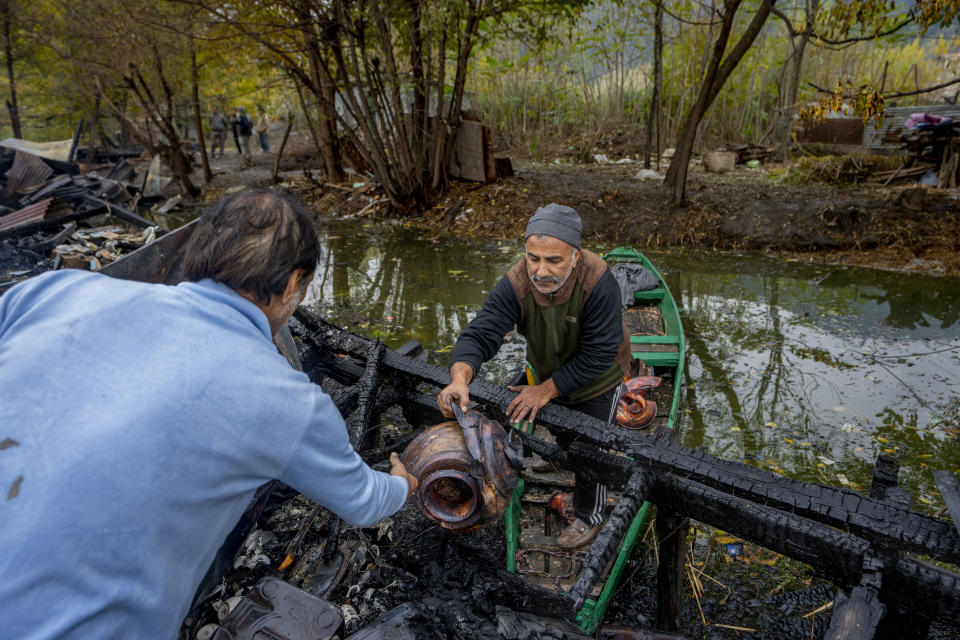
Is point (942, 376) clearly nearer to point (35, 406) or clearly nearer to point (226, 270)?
point (226, 270)

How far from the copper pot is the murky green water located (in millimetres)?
2179

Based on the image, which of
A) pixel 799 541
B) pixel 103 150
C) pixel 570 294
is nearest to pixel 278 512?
pixel 570 294

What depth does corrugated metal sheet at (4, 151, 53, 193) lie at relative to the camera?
45.9 feet

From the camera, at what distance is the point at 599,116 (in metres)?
19.3

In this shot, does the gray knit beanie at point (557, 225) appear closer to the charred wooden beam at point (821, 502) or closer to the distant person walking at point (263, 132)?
the charred wooden beam at point (821, 502)

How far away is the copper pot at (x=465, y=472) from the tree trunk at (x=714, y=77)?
8.42 meters

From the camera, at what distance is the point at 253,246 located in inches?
62.6

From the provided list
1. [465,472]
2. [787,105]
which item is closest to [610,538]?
[465,472]

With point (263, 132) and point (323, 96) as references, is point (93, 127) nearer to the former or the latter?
point (263, 132)

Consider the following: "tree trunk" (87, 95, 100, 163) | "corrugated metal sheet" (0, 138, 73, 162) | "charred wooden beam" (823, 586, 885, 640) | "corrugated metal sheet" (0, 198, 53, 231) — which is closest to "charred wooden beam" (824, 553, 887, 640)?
"charred wooden beam" (823, 586, 885, 640)

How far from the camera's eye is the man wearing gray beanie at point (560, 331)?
2.65 metres

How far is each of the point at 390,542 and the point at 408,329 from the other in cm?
446

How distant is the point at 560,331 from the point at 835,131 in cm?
1624

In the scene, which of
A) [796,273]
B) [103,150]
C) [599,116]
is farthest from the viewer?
[103,150]
